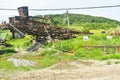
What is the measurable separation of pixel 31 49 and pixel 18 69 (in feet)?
64.1

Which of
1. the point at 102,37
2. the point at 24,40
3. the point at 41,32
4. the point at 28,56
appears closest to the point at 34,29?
the point at 41,32

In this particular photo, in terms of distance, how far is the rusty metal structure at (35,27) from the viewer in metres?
58.0

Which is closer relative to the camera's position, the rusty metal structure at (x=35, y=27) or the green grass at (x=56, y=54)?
the green grass at (x=56, y=54)

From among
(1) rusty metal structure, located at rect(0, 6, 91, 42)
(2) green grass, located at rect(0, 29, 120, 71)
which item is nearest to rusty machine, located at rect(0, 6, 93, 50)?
(1) rusty metal structure, located at rect(0, 6, 91, 42)

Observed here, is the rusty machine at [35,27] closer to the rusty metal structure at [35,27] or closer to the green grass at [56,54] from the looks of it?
the rusty metal structure at [35,27]

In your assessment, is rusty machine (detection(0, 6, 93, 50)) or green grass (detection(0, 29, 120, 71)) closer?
green grass (detection(0, 29, 120, 71))

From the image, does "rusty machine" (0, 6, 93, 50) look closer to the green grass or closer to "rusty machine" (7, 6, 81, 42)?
"rusty machine" (7, 6, 81, 42)

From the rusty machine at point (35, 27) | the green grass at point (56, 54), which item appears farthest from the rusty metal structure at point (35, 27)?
the green grass at point (56, 54)

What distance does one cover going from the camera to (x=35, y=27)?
60469mm

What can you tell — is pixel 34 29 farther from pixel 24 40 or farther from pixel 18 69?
pixel 18 69

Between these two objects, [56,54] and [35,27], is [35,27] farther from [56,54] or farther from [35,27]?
[56,54]

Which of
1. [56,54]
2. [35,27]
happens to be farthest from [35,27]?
[56,54]

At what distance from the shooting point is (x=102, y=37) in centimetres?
6075

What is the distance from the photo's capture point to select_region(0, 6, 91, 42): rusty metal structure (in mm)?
57959
